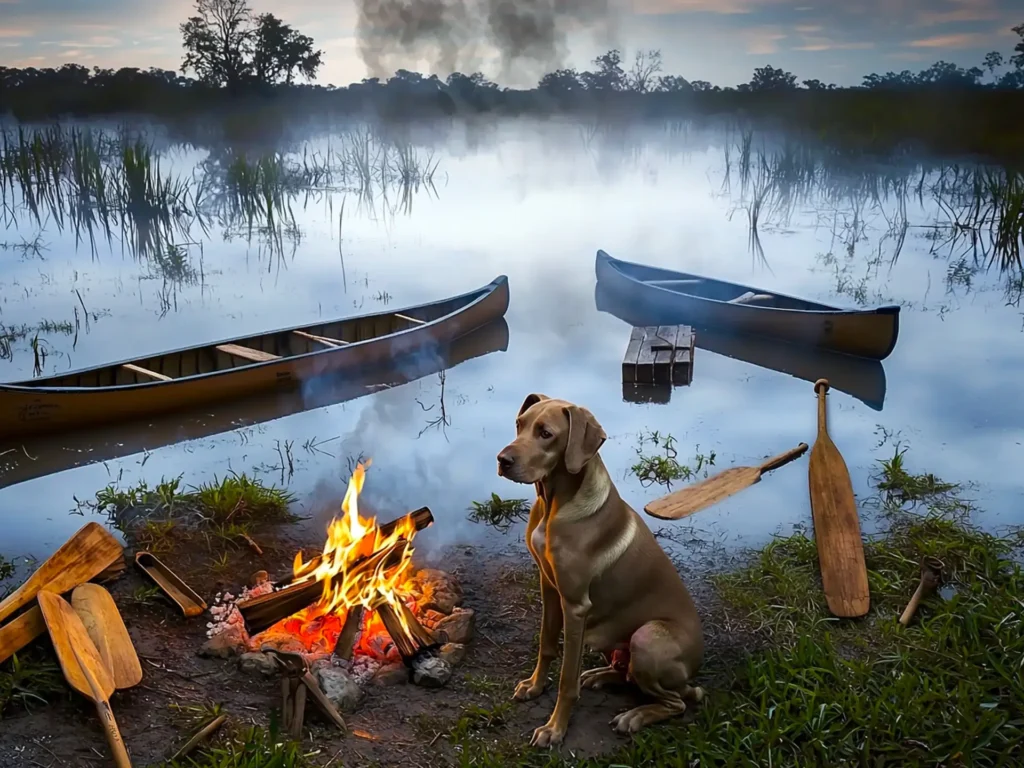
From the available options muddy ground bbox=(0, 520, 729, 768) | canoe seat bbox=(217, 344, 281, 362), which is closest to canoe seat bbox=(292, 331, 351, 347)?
canoe seat bbox=(217, 344, 281, 362)

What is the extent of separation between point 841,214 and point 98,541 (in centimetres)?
1203

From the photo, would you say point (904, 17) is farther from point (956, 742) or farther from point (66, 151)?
point (956, 742)

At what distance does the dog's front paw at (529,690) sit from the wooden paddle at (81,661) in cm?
124

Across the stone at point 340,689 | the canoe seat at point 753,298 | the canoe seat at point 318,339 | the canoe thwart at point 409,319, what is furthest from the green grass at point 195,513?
the canoe seat at point 753,298

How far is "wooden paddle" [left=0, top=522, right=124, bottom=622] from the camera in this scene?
3.64 m

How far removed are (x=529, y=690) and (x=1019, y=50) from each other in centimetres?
1406

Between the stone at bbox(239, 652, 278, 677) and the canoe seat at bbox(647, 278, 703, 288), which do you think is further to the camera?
the canoe seat at bbox(647, 278, 703, 288)

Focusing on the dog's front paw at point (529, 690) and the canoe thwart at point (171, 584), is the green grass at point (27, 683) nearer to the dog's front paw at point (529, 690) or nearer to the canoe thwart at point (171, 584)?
the canoe thwart at point (171, 584)

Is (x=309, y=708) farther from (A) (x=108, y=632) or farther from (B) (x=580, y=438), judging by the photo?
(B) (x=580, y=438)

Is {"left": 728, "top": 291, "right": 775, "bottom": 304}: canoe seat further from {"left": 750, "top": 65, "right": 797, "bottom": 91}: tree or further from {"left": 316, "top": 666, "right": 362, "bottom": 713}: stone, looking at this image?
{"left": 750, "top": 65, "right": 797, "bottom": 91}: tree

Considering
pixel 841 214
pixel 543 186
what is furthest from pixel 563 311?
pixel 543 186

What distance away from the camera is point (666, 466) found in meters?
5.69

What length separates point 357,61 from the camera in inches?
695

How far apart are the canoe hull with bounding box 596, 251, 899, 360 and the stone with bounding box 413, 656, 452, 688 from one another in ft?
17.8
